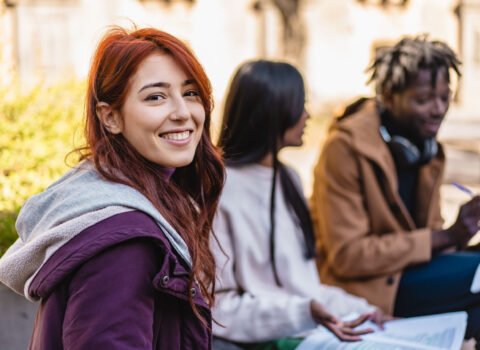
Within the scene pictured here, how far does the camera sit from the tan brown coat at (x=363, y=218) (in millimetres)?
3476

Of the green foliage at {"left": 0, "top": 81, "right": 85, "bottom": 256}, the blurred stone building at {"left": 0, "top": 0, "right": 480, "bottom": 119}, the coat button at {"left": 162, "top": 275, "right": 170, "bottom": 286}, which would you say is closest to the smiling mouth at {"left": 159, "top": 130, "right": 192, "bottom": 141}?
the coat button at {"left": 162, "top": 275, "right": 170, "bottom": 286}

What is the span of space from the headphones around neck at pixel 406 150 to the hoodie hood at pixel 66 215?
1934 millimetres

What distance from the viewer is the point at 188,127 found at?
6.55 feet

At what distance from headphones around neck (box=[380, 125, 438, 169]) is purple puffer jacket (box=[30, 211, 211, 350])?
1.99m

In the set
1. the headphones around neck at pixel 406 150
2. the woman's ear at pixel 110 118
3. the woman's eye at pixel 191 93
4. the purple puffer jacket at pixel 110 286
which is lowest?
the headphones around neck at pixel 406 150

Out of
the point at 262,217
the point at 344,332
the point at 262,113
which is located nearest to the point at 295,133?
the point at 262,113

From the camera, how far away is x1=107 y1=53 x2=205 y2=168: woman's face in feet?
6.34

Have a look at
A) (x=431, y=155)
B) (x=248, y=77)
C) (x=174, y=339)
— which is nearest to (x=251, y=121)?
(x=248, y=77)

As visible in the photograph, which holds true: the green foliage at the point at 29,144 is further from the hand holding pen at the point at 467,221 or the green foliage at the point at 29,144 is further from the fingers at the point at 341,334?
the hand holding pen at the point at 467,221

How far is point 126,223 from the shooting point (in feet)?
5.87

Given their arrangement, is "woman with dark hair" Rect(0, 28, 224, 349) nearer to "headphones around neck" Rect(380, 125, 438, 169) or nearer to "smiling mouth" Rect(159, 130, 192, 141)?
"smiling mouth" Rect(159, 130, 192, 141)

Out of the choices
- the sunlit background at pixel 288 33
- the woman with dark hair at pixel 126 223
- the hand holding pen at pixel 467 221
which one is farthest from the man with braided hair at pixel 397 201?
the sunlit background at pixel 288 33

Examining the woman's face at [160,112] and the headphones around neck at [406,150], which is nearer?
the woman's face at [160,112]

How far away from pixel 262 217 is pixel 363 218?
62 cm
